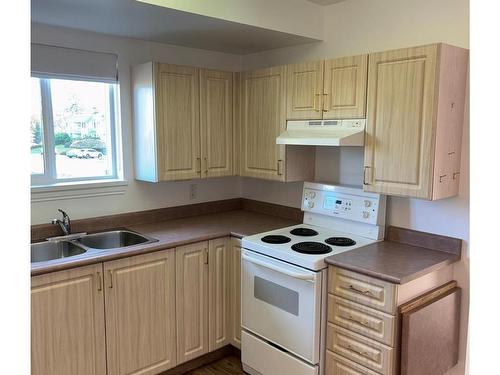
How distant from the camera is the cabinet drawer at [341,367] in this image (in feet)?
7.02

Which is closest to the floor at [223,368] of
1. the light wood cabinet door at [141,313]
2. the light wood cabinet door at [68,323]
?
the light wood cabinet door at [141,313]

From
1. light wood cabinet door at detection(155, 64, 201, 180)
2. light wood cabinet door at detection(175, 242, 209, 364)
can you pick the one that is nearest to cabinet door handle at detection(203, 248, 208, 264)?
light wood cabinet door at detection(175, 242, 209, 364)

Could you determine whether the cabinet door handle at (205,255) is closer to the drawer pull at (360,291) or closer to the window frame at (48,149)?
the window frame at (48,149)

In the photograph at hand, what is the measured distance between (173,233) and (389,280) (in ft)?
4.86

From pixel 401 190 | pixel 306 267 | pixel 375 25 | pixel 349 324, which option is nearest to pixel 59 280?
pixel 306 267

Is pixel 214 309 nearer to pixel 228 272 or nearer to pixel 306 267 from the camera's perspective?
pixel 228 272

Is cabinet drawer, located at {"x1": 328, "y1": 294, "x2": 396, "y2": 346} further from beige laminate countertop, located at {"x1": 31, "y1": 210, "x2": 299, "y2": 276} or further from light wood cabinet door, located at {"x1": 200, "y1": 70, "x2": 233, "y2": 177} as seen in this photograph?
light wood cabinet door, located at {"x1": 200, "y1": 70, "x2": 233, "y2": 177}

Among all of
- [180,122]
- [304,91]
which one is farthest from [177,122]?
[304,91]

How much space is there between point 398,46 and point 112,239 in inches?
91.5

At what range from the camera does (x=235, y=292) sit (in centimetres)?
291

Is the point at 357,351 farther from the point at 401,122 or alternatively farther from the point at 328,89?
the point at 328,89

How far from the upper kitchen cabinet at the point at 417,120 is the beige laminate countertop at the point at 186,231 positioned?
3.37ft

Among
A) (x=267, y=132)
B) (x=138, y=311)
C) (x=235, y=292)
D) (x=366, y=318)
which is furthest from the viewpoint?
(x=267, y=132)

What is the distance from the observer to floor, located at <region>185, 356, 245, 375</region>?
2.80 meters
